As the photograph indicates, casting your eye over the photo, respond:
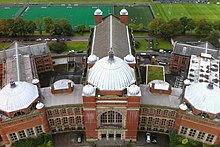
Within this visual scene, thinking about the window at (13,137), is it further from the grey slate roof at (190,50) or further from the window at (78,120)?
the grey slate roof at (190,50)

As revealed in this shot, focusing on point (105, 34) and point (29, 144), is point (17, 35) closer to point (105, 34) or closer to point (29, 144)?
point (105, 34)

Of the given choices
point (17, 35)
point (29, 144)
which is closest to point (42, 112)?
point (29, 144)

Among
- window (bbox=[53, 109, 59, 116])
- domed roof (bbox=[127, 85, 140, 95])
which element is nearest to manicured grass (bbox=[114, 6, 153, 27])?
domed roof (bbox=[127, 85, 140, 95])

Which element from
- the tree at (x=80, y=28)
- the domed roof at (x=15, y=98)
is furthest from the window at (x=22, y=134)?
the tree at (x=80, y=28)

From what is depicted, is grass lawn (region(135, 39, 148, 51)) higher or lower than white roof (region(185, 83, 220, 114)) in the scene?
higher

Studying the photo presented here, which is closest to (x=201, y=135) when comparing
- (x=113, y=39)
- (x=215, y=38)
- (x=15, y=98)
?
(x=113, y=39)

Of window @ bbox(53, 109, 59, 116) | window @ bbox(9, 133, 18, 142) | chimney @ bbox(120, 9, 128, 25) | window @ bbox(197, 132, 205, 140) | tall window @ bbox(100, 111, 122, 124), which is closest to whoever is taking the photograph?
tall window @ bbox(100, 111, 122, 124)

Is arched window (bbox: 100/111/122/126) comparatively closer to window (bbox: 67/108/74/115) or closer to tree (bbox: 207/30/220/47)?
window (bbox: 67/108/74/115)

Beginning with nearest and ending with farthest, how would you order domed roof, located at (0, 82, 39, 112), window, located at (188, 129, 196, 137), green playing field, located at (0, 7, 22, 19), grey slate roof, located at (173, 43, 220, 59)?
domed roof, located at (0, 82, 39, 112) → window, located at (188, 129, 196, 137) → grey slate roof, located at (173, 43, 220, 59) → green playing field, located at (0, 7, 22, 19)
